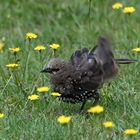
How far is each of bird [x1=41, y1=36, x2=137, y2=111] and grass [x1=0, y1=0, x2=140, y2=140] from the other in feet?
0.75

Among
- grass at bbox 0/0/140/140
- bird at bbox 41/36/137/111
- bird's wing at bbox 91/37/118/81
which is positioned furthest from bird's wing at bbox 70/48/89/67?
grass at bbox 0/0/140/140

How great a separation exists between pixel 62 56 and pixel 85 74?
181 cm

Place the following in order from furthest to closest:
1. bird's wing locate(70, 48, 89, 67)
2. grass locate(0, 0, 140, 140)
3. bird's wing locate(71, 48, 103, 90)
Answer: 1. bird's wing locate(70, 48, 89, 67)
2. bird's wing locate(71, 48, 103, 90)
3. grass locate(0, 0, 140, 140)

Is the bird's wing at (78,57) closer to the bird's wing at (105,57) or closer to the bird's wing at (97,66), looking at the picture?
the bird's wing at (97,66)

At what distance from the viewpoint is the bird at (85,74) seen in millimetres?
6621

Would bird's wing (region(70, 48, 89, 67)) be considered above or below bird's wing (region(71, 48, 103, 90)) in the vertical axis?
above

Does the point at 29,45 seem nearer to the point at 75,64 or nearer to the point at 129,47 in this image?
the point at 129,47

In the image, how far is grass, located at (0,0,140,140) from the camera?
6340mm

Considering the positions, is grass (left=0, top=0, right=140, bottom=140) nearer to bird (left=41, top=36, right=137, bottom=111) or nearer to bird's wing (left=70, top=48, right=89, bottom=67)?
bird (left=41, top=36, right=137, bottom=111)

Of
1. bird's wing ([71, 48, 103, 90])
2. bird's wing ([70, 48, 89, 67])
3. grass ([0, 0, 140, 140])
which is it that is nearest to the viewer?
grass ([0, 0, 140, 140])

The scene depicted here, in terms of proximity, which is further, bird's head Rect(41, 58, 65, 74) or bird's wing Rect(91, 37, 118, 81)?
bird's head Rect(41, 58, 65, 74)

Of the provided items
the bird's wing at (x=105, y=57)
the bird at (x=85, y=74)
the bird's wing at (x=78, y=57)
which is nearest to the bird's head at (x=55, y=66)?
the bird at (x=85, y=74)

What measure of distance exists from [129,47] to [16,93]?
6.25 ft

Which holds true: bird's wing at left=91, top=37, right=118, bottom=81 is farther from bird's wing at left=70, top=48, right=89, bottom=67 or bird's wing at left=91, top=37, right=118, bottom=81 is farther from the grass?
the grass
